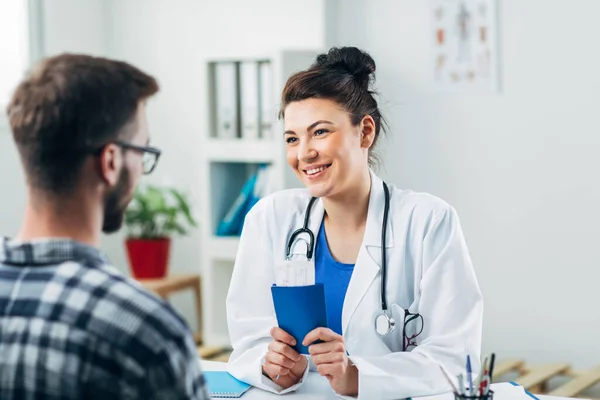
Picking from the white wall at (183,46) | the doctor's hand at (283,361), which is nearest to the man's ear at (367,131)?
the doctor's hand at (283,361)

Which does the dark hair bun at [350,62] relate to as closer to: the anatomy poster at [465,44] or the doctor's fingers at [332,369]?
the doctor's fingers at [332,369]

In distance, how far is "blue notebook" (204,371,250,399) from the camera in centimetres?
196

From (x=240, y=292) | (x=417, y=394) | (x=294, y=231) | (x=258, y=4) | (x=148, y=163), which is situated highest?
(x=258, y=4)

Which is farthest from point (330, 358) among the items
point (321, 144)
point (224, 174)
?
point (224, 174)

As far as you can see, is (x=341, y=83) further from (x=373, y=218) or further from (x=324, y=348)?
(x=324, y=348)

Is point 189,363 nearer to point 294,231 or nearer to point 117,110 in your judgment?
point 117,110

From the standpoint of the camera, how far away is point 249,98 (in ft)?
14.5

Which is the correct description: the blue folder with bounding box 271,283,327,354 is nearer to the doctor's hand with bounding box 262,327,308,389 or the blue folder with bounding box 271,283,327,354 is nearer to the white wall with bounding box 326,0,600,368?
the doctor's hand with bounding box 262,327,308,389

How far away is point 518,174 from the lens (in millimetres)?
4164

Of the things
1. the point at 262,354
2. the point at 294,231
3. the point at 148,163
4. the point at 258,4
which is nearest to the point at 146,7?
the point at 258,4

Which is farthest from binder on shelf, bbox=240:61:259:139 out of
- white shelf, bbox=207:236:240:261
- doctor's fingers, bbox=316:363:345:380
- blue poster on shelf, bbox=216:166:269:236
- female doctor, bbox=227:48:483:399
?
doctor's fingers, bbox=316:363:345:380

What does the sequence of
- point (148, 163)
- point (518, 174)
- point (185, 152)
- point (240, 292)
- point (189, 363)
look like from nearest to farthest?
point (189, 363) → point (148, 163) → point (240, 292) → point (518, 174) → point (185, 152)

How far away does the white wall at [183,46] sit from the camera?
4.76 meters

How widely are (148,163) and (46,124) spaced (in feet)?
0.67
